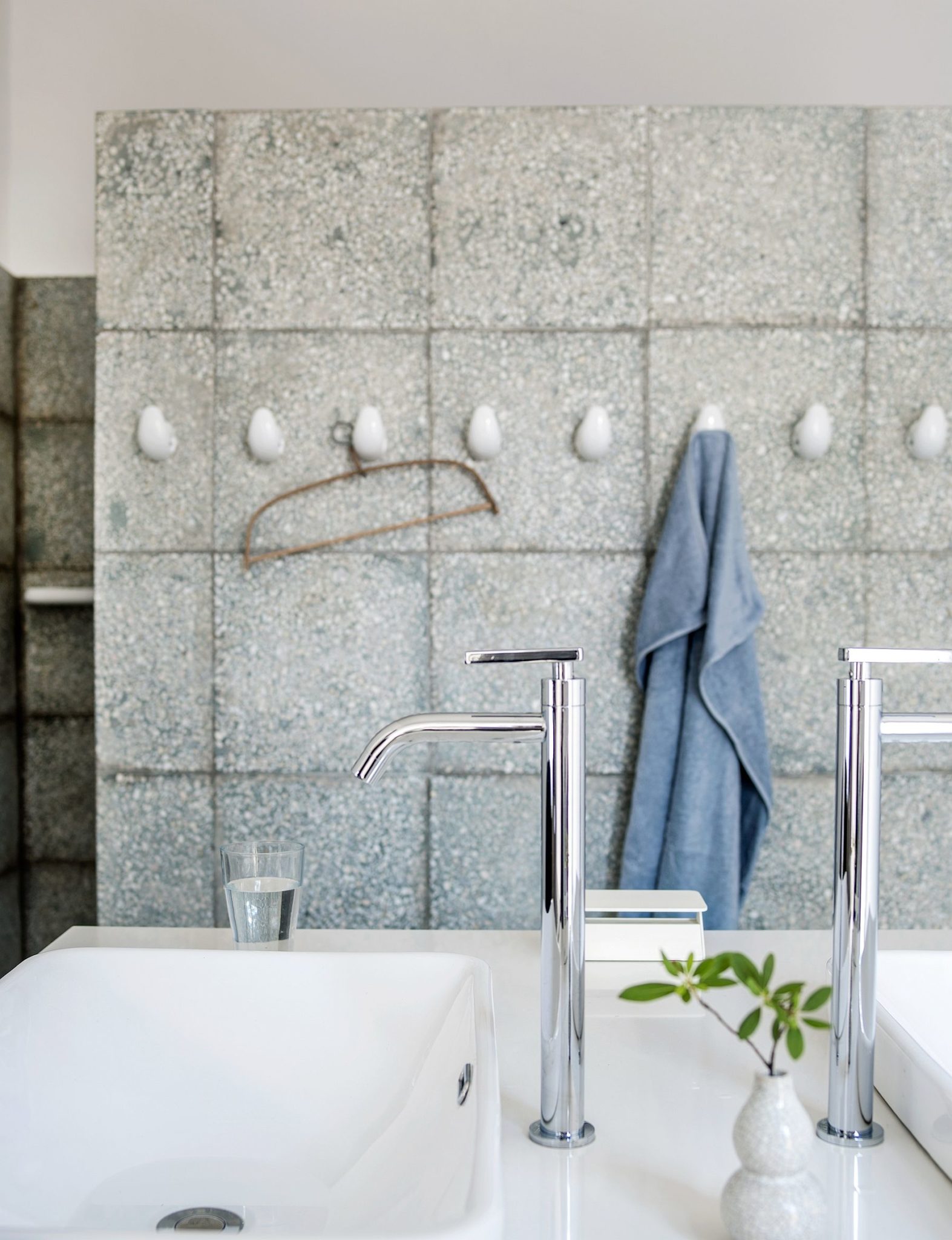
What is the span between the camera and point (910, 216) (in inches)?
68.9

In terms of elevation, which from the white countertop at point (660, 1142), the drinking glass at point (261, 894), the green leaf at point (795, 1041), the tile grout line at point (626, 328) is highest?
the tile grout line at point (626, 328)

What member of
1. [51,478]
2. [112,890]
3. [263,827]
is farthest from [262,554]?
[51,478]

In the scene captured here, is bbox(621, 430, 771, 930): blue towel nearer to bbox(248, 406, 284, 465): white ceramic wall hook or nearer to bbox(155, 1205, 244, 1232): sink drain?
bbox(248, 406, 284, 465): white ceramic wall hook

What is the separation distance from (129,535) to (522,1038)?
1210mm

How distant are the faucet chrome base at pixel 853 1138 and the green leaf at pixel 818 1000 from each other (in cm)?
21

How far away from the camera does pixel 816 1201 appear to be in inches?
22.1

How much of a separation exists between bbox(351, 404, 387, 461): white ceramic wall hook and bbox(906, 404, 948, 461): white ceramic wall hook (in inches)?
35.2

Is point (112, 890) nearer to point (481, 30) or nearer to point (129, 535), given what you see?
point (129, 535)

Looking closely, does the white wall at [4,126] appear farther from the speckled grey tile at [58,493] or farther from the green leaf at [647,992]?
the green leaf at [647,992]

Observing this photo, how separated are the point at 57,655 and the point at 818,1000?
2.11 meters

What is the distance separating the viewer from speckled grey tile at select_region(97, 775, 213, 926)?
5.85 ft

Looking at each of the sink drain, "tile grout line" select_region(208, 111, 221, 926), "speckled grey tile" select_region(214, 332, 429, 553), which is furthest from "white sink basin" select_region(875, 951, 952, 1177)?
"tile grout line" select_region(208, 111, 221, 926)

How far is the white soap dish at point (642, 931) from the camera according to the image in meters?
1.03

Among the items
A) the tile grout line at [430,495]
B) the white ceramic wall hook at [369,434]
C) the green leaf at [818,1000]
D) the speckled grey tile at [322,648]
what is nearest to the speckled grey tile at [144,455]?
the speckled grey tile at [322,648]
